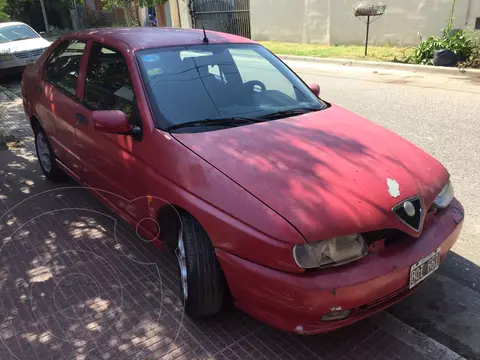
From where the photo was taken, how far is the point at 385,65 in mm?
11922

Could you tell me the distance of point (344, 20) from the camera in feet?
48.6

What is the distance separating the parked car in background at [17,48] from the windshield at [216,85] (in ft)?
33.2

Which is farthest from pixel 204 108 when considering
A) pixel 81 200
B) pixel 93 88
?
pixel 81 200

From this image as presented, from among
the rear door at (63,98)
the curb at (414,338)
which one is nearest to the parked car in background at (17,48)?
the rear door at (63,98)

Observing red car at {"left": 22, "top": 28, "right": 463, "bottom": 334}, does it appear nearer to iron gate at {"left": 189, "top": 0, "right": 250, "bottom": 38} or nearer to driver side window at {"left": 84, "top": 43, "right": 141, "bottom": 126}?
driver side window at {"left": 84, "top": 43, "right": 141, "bottom": 126}

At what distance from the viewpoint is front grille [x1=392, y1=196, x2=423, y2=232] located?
2428 mm

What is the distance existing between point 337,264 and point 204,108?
1.51 m

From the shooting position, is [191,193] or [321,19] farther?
[321,19]

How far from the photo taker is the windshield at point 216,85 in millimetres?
3182

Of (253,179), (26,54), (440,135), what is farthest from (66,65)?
(26,54)

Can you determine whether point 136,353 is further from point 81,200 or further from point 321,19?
point 321,19

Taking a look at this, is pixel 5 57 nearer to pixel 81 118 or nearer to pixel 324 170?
pixel 81 118

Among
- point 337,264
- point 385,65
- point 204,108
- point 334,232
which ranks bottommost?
point 385,65

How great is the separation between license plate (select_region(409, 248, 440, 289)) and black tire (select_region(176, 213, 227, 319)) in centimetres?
104
